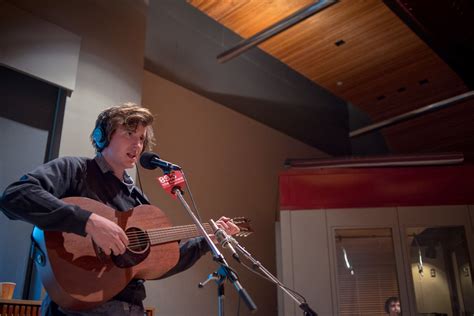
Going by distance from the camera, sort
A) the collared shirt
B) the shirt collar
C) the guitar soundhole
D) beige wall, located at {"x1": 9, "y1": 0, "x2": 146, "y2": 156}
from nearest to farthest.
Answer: the collared shirt, the guitar soundhole, the shirt collar, beige wall, located at {"x1": 9, "y1": 0, "x2": 146, "y2": 156}

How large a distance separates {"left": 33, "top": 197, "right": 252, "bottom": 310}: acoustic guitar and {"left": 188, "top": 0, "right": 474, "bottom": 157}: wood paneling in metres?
3.20

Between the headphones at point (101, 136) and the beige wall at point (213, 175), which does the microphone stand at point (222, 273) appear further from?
the beige wall at point (213, 175)

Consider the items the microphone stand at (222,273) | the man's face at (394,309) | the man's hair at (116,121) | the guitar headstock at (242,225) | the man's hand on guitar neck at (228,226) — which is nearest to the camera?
the microphone stand at (222,273)

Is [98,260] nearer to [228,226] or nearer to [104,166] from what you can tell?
[104,166]

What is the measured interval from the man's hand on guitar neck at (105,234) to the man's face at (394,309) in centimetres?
379

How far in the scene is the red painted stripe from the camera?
17.1ft

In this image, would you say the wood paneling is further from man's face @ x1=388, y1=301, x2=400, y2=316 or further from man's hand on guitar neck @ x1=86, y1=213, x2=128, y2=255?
man's hand on guitar neck @ x1=86, y1=213, x2=128, y2=255

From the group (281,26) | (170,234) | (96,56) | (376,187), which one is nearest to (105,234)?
(170,234)

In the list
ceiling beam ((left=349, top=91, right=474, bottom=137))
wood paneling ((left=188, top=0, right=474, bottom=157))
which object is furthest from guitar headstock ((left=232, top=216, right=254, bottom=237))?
ceiling beam ((left=349, top=91, right=474, bottom=137))

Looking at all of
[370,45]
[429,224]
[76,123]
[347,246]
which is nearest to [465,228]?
[429,224]

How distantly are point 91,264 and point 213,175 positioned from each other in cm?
420

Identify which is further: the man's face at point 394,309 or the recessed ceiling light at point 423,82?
the recessed ceiling light at point 423,82

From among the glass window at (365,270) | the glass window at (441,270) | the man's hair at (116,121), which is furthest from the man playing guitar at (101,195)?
the glass window at (441,270)

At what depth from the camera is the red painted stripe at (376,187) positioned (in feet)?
17.1
